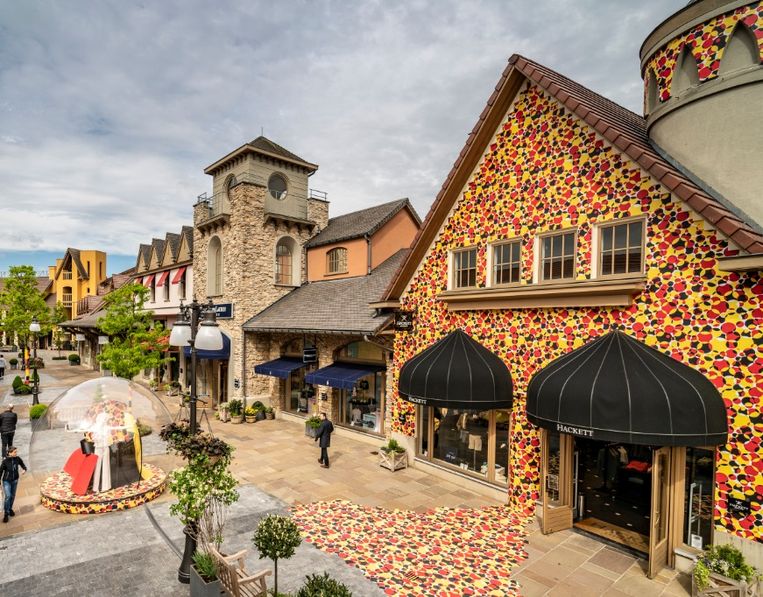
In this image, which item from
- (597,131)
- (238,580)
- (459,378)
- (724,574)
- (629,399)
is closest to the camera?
(238,580)

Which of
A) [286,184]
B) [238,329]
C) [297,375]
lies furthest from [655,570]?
[286,184]

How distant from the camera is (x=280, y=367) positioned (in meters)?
22.3

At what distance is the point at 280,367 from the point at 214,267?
29.7 ft

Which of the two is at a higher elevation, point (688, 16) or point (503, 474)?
point (688, 16)

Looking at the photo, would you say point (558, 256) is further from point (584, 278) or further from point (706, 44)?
point (706, 44)

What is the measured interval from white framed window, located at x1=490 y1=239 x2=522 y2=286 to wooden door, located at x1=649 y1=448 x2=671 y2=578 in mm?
5242

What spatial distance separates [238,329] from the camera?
24188 mm

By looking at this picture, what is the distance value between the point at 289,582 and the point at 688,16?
1386cm

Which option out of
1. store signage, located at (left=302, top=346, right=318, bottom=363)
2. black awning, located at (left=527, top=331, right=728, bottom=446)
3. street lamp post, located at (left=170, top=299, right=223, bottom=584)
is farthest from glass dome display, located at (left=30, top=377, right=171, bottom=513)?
black awning, located at (left=527, top=331, right=728, bottom=446)

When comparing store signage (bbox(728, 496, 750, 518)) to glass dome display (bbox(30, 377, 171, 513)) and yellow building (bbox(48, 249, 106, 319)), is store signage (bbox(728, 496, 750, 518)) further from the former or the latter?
yellow building (bbox(48, 249, 106, 319))

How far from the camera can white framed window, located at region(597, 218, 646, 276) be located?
32.1 ft

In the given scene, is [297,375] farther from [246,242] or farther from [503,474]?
[503,474]

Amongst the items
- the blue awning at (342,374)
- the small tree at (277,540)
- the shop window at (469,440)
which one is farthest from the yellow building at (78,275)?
the small tree at (277,540)

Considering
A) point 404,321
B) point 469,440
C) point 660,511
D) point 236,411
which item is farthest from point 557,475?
point 236,411
